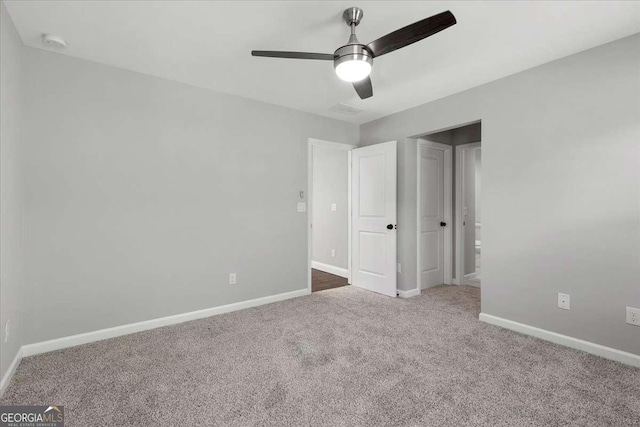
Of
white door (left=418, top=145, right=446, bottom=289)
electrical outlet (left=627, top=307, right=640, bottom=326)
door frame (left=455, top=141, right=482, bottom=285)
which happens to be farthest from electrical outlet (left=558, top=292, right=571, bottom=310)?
door frame (left=455, top=141, right=482, bottom=285)

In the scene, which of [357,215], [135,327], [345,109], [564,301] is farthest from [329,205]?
[564,301]

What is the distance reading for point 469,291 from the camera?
169 inches

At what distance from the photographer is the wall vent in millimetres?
3826

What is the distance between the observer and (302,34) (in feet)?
7.45

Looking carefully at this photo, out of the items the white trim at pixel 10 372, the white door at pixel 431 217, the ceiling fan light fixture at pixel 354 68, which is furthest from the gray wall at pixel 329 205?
the white trim at pixel 10 372

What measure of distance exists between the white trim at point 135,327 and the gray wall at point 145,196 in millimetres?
55

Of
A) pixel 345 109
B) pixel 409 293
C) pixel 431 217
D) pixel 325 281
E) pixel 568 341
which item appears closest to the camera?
pixel 568 341

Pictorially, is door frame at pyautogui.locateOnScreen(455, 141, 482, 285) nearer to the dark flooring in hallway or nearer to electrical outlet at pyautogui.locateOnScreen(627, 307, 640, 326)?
the dark flooring in hallway

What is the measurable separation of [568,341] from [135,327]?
12.5 feet

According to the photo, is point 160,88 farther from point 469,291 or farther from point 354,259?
point 469,291

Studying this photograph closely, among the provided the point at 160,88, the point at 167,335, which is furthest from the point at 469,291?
the point at 160,88

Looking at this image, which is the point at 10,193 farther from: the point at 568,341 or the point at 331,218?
the point at 568,341

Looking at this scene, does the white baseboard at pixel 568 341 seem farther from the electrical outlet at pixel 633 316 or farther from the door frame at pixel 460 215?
the door frame at pixel 460 215

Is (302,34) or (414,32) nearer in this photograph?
(414,32)
